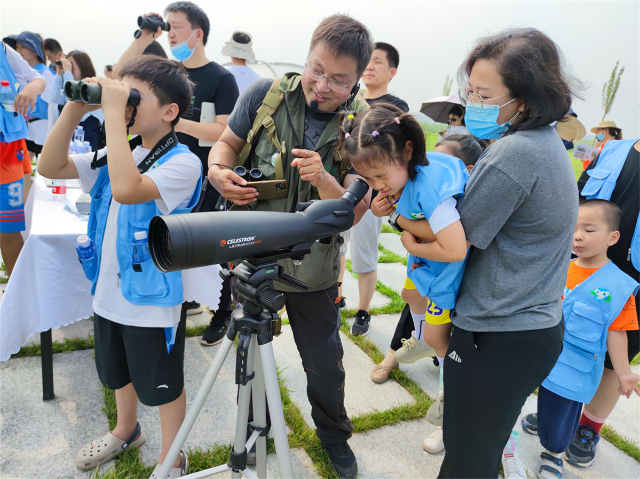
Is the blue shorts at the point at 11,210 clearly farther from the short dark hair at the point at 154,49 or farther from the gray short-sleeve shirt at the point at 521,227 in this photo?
the gray short-sleeve shirt at the point at 521,227

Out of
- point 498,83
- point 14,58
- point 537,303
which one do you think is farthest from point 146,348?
point 14,58

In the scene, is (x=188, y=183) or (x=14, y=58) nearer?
(x=188, y=183)

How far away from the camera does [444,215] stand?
142cm

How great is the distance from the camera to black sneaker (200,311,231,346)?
3.25 metres

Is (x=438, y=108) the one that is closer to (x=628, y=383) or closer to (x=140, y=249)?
(x=628, y=383)

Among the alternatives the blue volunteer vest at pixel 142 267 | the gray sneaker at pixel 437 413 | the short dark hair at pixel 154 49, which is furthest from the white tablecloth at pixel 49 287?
the short dark hair at pixel 154 49

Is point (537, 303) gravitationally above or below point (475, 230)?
below

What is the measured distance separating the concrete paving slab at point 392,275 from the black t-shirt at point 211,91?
8.99 feet

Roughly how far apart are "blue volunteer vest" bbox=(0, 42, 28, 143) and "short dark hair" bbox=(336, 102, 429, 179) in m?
3.36

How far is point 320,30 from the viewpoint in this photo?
1823mm

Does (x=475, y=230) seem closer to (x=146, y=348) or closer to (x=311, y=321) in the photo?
(x=311, y=321)

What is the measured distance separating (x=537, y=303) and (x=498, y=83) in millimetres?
756

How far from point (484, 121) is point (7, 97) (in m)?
3.95

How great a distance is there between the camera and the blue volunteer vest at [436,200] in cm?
147
